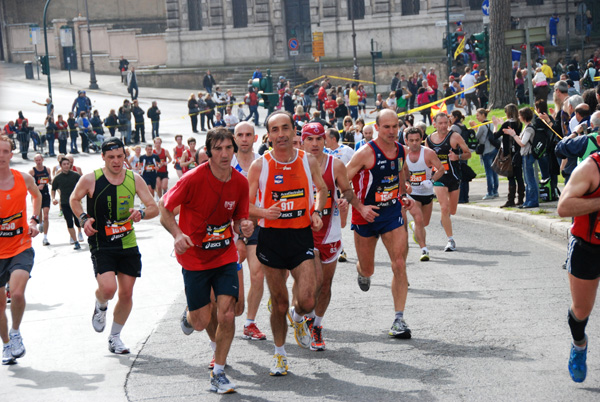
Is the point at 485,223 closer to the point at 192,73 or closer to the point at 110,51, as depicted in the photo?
the point at 192,73

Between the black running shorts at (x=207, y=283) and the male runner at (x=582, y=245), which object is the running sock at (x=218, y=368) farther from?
the male runner at (x=582, y=245)

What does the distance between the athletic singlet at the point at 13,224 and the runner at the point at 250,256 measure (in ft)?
6.85

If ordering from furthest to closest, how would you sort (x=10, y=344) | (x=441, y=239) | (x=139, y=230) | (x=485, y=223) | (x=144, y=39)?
(x=144, y=39), (x=139, y=230), (x=485, y=223), (x=441, y=239), (x=10, y=344)

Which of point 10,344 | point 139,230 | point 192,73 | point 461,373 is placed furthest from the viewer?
point 192,73

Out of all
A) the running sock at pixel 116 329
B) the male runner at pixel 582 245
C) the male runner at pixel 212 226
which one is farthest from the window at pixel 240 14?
the male runner at pixel 582 245

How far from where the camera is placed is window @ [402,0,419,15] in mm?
50406

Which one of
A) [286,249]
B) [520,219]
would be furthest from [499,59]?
[286,249]

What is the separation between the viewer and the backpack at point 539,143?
54.6 feet

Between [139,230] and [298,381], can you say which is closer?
[298,381]

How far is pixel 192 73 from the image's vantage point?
55344 millimetres

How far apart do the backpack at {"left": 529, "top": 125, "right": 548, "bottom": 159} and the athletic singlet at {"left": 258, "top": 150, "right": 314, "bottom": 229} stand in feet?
30.7

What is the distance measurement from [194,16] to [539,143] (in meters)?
44.0

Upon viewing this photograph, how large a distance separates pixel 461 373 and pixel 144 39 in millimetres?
56205

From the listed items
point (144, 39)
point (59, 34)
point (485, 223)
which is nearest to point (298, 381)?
point (485, 223)
